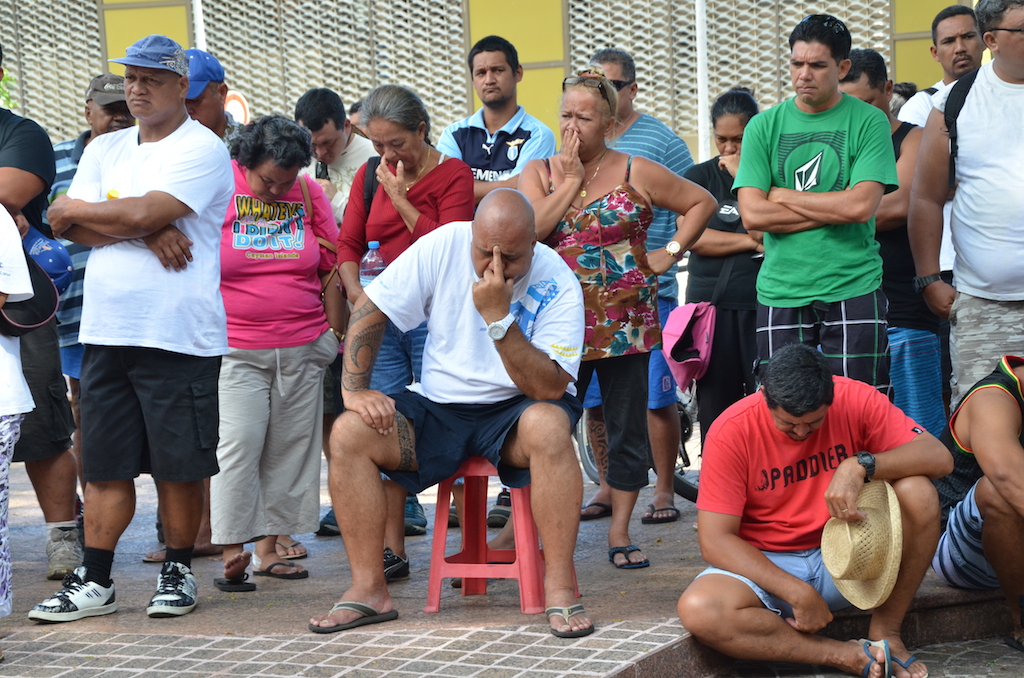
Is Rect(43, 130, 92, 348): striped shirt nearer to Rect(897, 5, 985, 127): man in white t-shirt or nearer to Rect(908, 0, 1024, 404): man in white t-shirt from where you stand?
Rect(908, 0, 1024, 404): man in white t-shirt

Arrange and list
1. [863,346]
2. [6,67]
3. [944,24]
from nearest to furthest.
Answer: [863,346]
[944,24]
[6,67]

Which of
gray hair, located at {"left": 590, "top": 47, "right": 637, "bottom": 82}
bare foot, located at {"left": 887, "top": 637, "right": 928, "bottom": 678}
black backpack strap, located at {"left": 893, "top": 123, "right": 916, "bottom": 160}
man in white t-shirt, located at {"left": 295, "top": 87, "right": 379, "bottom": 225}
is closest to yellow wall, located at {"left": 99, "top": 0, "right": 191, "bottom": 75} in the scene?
man in white t-shirt, located at {"left": 295, "top": 87, "right": 379, "bottom": 225}

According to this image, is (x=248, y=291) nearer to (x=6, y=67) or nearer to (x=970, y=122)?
(x=970, y=122)

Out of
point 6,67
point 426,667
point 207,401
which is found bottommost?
point 426,667

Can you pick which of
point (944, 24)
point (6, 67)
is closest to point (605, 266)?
point (944, 24)

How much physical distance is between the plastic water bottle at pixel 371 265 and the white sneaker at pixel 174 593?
4.68ft

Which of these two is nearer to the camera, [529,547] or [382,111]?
[529,547]

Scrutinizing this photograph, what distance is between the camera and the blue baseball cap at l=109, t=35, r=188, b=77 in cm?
430

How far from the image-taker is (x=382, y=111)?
4.95m

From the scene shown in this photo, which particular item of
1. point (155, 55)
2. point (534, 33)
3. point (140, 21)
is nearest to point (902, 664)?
point (155, 55)

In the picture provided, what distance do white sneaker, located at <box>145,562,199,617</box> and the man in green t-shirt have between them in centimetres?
246

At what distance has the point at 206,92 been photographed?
17.4ft

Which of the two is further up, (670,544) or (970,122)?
(970,122)

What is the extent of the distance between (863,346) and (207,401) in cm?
256
